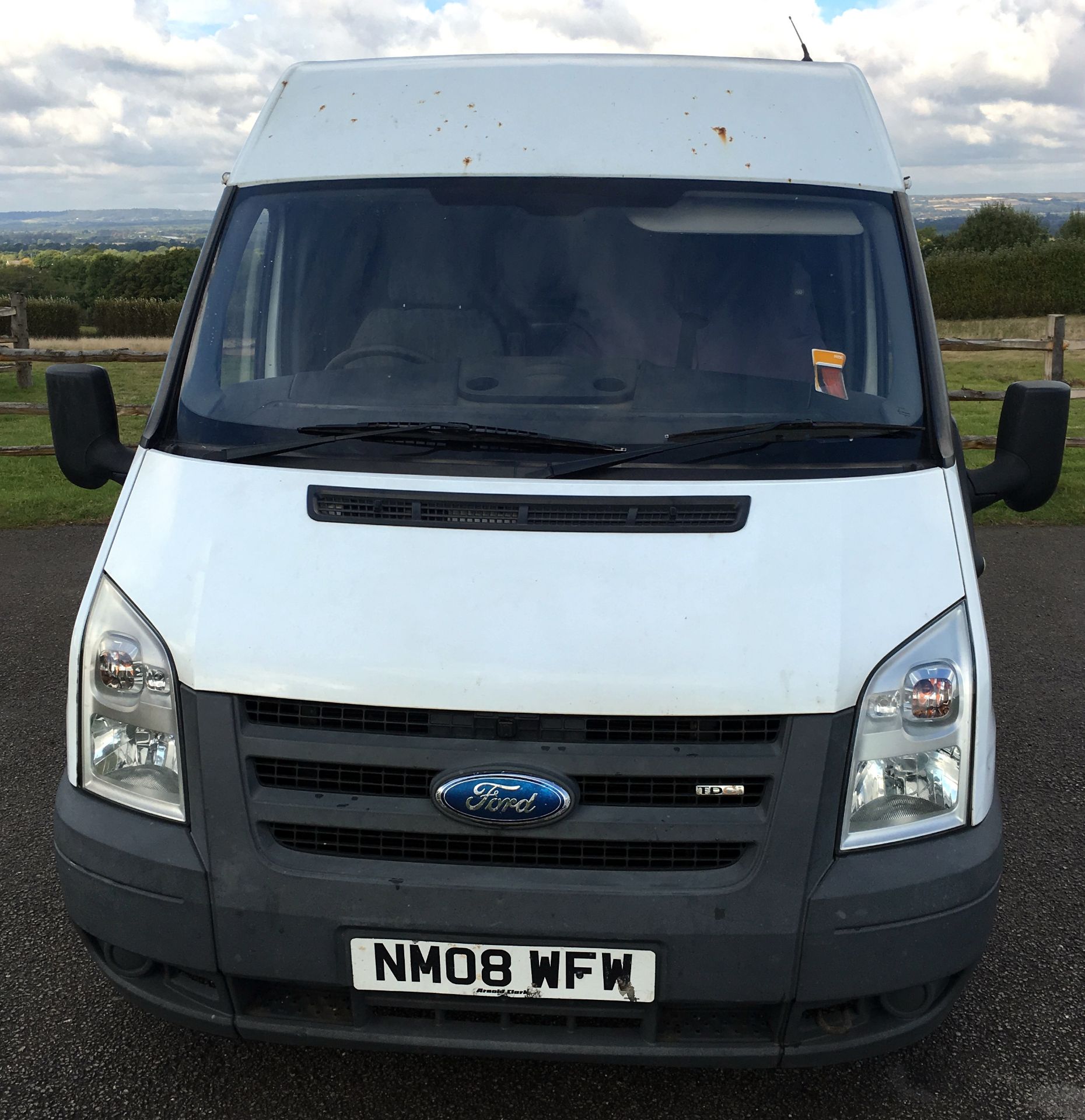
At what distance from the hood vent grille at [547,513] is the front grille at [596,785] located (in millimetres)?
554

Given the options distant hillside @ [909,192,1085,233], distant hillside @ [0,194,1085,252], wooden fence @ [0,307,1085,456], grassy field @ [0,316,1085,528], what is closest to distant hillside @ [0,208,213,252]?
distant hillside @ [0,194,1085,252]

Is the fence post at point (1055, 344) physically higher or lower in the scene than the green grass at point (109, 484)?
higher

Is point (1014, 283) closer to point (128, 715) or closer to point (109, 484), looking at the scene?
point (109, 484)

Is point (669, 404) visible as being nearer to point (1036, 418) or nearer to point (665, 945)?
point (1036, 418)

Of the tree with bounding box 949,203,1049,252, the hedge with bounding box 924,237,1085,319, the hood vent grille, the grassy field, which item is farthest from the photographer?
the tree with bounding box 949,203,1049,252

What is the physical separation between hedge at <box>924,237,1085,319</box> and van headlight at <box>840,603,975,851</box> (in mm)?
45047

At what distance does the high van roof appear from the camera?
3.28 meters

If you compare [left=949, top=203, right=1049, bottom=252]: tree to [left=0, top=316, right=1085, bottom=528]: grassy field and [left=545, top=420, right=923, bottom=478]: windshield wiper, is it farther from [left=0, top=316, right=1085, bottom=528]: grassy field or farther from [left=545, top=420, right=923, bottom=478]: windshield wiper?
[left=545, top=420, right=923, bottom=478]: windshield wiper

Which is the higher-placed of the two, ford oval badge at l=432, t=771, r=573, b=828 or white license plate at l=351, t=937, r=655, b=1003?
ford oval badge at l=432, t=771, r=573, b=828

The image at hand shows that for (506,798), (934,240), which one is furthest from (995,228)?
(506,798)

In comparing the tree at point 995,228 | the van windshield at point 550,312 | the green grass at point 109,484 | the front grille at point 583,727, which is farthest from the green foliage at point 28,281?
the front grille at point 583,727

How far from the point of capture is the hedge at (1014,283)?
1764 inches

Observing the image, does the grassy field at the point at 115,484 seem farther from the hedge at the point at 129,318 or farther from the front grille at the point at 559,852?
the hedge at the point at 129,318

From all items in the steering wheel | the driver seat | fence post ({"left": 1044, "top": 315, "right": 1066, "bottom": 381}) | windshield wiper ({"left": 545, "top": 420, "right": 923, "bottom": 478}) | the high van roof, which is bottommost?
fence post ({"left": 1044, "top": 315, "right": 1066, "bottom": 381})
